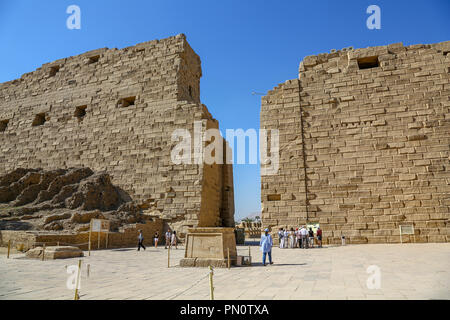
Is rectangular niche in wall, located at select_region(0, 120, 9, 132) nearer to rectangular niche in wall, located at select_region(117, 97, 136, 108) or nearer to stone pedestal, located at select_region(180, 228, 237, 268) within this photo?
rectangular niche in wall, located at select_region(117, 97, 136, 108)

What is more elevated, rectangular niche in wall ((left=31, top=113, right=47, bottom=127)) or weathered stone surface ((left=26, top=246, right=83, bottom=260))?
rectangular niche in wall ((left=31, top=113, right=47, bottom=127))

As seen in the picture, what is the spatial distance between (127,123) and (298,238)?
9.90 meters

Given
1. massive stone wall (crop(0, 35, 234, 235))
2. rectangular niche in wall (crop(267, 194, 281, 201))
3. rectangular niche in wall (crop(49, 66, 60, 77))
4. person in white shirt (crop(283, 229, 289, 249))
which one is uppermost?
rectangular niche in wall (crop(49, 66, 60, 77))

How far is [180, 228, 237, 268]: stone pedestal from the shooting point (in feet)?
20.8

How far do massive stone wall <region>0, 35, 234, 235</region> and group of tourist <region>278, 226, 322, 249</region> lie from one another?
3566mm

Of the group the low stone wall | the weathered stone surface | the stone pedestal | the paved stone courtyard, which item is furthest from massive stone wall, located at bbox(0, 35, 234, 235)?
the paved stone courtyard

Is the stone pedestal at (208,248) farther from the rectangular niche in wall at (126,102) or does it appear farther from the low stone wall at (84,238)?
the rectangular niche in wall at (126,102)

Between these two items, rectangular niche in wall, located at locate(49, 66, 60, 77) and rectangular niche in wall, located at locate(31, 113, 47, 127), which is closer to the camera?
rectangular niche in wall, located at locate(31, 113, 47, 127)

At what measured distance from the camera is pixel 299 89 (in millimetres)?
12508

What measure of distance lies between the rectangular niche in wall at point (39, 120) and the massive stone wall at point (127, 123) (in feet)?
0.21

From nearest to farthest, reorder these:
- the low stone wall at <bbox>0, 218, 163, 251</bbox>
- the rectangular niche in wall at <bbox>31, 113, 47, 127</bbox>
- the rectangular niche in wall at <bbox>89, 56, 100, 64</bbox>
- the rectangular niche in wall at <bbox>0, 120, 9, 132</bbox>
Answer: the low stone wall at <bbox>0, 218, 163, 251</bbox> → the rectangular niche in wall at <bbox>89, 56, 100, 64</bbox> → the rectangular niche in wall at <bbox>31, 113, 47, 127</bbox> → the rectangular niche in wall at <bbox>0, 120, 9, 132</bbox>

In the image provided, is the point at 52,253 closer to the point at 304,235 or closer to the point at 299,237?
the point at 299,237

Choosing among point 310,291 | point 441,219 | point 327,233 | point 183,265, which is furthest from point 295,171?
point 310,291
